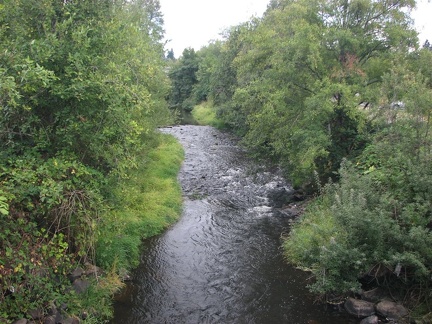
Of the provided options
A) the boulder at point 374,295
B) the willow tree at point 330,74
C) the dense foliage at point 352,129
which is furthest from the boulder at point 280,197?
the boulder at point 374,295

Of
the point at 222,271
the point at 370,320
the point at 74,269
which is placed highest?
the point at 74,269

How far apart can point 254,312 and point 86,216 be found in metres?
5.54

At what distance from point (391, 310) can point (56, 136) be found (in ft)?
33.1

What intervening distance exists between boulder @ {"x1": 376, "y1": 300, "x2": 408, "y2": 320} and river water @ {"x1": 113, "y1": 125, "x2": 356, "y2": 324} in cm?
93

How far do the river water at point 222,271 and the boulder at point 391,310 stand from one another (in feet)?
3.04

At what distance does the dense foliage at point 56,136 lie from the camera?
714 centimetres

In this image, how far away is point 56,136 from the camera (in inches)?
345

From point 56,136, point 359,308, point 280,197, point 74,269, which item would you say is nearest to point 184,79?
point 280,197

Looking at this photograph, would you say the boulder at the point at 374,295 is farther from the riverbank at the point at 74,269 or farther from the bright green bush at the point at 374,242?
the riverbank at the point at 74,269

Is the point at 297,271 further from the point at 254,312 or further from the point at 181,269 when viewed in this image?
the point at 181,269

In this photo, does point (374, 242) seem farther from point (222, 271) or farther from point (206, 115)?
point (206, 115)

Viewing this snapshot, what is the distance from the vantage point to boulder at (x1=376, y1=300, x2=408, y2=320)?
9.26 meters

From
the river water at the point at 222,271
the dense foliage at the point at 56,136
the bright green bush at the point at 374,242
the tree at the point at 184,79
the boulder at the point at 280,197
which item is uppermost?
the tree at the point at 184,79

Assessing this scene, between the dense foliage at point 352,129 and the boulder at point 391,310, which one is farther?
the dense foliage at point 352,129
